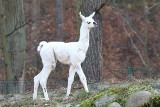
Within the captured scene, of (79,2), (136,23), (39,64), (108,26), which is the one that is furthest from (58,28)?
(79,2)

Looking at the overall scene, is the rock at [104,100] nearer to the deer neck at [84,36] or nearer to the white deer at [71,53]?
the white deer at [71,53]

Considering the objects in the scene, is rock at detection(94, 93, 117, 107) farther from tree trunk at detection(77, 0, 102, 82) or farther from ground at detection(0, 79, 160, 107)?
tree trunk at detection(77, 0, 102, 82)

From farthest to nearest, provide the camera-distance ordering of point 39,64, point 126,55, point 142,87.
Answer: point 126,55 → point 39,64 → point 142,87

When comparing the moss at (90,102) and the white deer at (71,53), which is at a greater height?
the white deer at (71,53)

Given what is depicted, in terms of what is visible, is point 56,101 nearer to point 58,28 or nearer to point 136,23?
point 58,28

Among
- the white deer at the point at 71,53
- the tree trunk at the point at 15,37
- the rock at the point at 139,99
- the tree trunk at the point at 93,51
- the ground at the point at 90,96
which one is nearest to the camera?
the rock at the point at 139,99

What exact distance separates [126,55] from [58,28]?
5335 millimetres

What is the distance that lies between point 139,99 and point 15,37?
906cm

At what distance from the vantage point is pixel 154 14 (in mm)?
35781

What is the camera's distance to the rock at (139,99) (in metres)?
10.4

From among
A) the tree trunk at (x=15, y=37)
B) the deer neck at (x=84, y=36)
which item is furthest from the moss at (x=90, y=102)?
the tree trunk at (x=15, y=37)

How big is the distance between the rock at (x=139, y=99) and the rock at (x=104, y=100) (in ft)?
1.68

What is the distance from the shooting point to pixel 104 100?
36.6ft

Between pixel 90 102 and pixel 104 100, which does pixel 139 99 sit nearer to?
pixel 104 100
